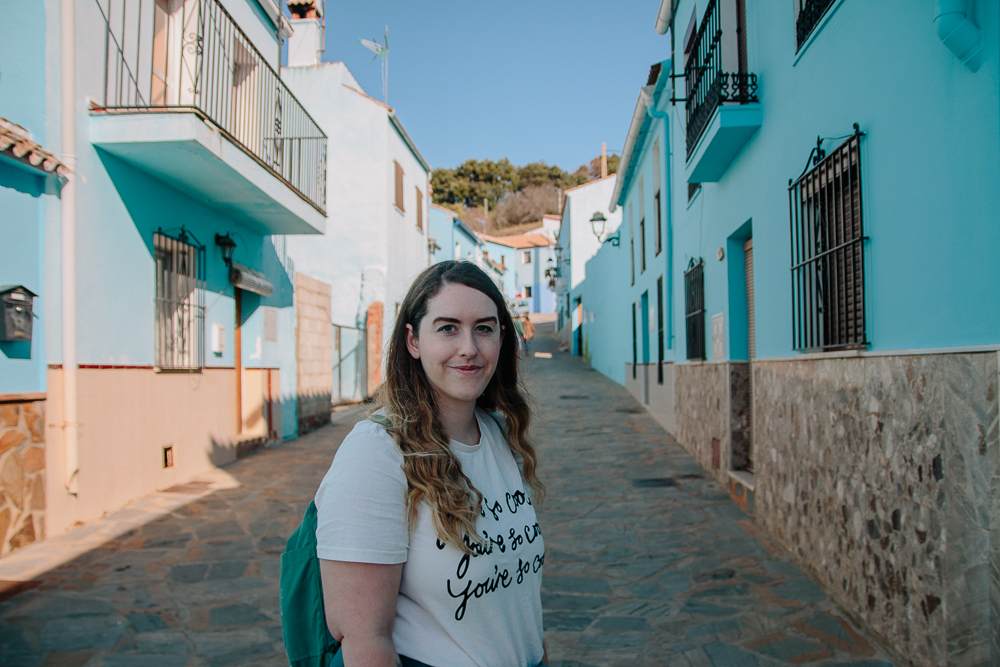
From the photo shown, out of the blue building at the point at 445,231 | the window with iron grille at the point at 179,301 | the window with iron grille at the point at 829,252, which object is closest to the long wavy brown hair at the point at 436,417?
the window with iron grille at the point at 829,252

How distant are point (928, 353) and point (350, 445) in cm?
265

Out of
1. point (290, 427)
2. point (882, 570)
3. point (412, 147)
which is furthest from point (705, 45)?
Answer: point (412, 147)

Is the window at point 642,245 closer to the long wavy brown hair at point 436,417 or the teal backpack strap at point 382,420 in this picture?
the long wavy brown hair at point 436,417

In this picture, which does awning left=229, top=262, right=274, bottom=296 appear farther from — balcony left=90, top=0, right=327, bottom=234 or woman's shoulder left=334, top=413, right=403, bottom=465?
woman's shoulder left=334, top=413, right=403, bottom=465

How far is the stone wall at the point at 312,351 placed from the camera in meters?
11.7

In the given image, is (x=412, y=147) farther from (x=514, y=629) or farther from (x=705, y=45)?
(x=514, y=629)

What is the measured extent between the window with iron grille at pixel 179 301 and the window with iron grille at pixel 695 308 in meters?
6.36

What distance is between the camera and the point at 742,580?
4.52 meters

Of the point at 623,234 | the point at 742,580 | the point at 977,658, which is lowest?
the point at 742,580

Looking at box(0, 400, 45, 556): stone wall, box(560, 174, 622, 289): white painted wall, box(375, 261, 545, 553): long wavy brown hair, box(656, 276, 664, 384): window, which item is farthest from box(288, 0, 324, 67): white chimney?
box(375, 261, 545, 553): long wavy brown hair

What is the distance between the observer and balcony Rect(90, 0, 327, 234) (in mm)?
6293

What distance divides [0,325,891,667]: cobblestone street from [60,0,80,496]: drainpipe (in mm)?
724

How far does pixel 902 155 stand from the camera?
3238 millimetres

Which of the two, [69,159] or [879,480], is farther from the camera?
[69,159]
